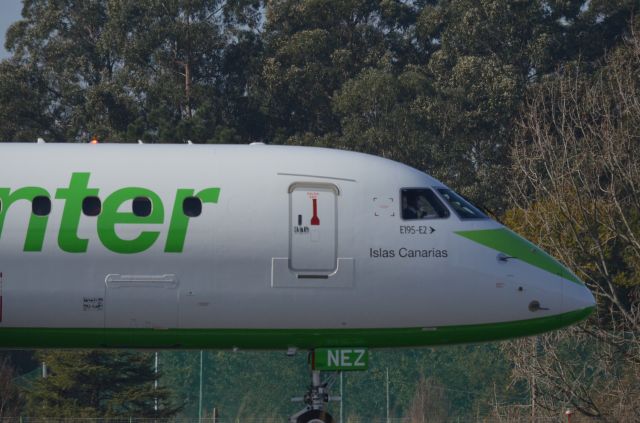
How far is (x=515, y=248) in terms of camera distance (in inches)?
693

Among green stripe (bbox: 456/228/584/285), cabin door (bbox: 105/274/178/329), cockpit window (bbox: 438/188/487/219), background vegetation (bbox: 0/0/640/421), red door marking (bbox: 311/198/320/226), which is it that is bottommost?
cabin door (bbox: 105/274/178/329)

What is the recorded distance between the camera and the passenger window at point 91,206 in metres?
16.9

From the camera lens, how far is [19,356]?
5125cm

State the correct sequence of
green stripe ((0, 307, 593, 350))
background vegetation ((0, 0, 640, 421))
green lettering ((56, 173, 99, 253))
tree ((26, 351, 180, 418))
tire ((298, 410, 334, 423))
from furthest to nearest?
background vegetation ((0, 0, 640, 421)), tree ((26, 351, 180, 418)), tire ((298, 410, 334, 423)), green stripe ((0, 307, 593, 350)), green lettering ((56, 173, 99, 253))

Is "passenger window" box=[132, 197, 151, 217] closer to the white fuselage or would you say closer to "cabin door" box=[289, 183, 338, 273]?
the white fuselage

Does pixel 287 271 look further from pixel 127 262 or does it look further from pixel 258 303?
pixel 127 262

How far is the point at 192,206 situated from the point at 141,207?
2.38 ft

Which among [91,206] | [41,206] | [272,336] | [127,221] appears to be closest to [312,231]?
[272,336]

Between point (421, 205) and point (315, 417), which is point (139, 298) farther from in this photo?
point (421, 205)

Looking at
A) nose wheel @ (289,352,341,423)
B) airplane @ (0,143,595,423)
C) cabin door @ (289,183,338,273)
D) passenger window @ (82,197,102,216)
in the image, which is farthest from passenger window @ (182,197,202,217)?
nose wheel @ (289,352,341,423)

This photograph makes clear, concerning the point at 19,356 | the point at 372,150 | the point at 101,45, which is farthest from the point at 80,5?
the point at 19,356

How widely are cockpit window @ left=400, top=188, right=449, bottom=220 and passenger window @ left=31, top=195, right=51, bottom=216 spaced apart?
→ 513 centimetres

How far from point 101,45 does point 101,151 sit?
2479 inches

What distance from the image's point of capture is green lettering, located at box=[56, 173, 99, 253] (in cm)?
1675
